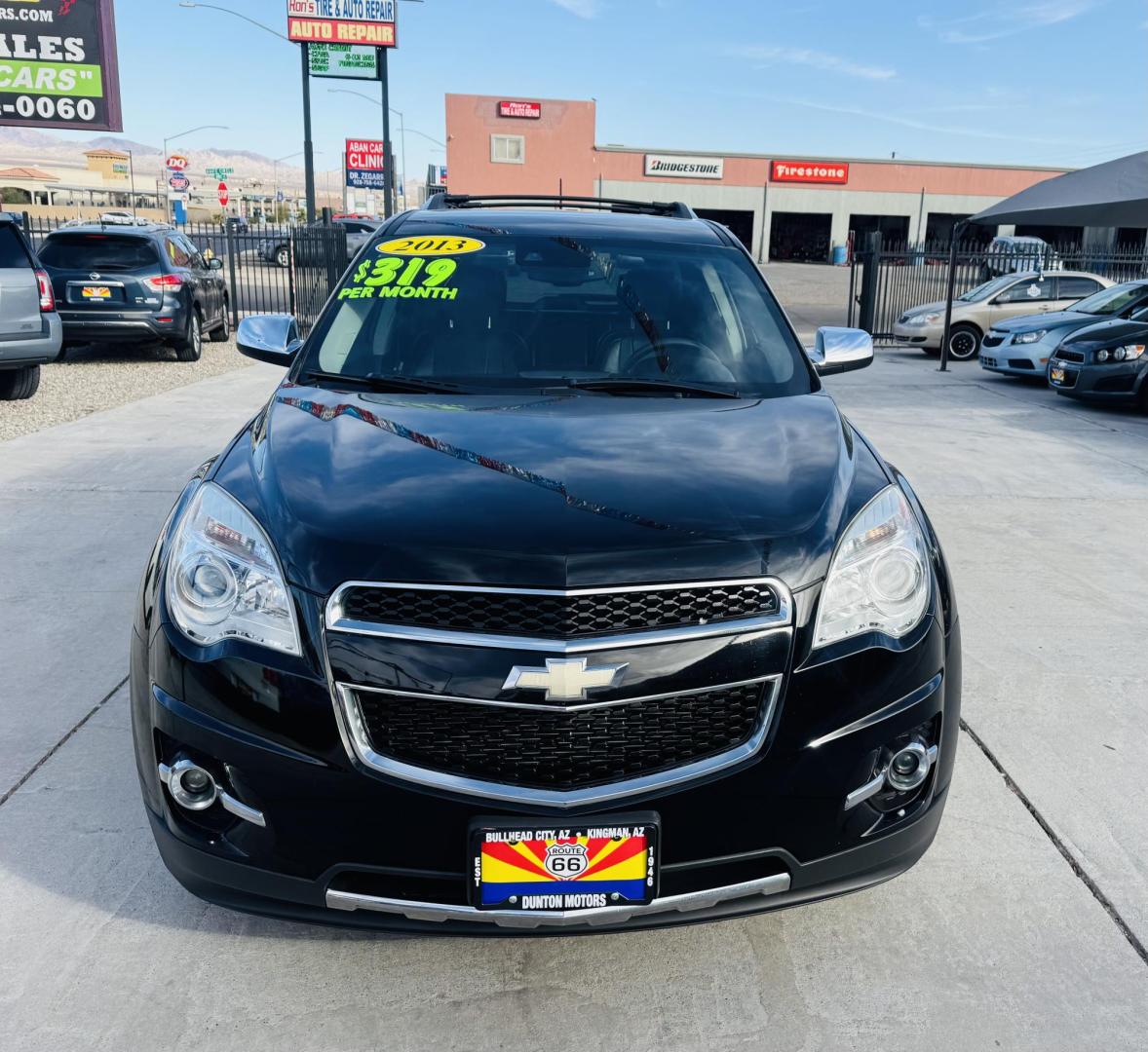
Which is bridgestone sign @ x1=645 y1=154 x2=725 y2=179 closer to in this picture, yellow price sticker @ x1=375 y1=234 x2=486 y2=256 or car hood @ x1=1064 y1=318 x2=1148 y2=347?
car hood @ x1=1064 y1=318 x2=1148 y2=347

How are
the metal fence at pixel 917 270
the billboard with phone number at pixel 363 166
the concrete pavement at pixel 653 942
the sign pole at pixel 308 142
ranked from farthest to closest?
1. the billboard with phone number at pixel 363 166
2. the sign pole at pixel 308 142
3. the metal fence at pixel 917 270
4. the concrete pavement at pixel 653 942

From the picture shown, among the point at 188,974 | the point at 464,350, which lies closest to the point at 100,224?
the point at 464,350

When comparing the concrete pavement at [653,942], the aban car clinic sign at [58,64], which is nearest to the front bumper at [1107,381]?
the concrete pavement at [653,942]

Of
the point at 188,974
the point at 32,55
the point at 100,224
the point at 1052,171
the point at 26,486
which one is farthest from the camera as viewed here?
the point at 1052,171

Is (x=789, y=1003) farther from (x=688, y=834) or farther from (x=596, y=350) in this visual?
(x=596, y=350)

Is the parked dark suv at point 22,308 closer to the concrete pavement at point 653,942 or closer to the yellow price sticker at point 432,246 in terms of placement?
the concrete pavement at point 653,942

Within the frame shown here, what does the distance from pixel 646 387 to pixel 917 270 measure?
1972 centimetres

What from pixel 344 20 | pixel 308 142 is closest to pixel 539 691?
pixel 308 142

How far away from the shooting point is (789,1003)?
2373mm

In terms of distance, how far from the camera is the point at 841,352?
4.07 meters

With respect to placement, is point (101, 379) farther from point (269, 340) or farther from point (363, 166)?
point (363, 166)

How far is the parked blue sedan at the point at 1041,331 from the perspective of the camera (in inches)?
525

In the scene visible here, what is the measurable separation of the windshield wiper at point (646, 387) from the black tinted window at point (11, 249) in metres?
8.33

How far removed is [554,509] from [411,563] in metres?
0.35
